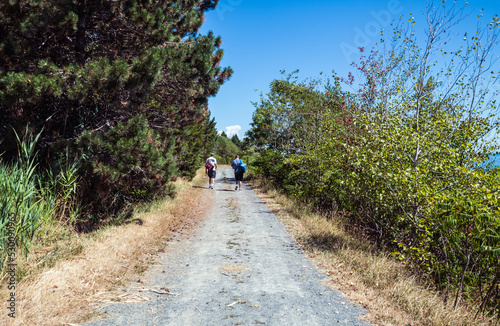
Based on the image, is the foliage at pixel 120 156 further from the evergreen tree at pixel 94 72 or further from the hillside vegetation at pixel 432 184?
the hillside vegetation at pixel 432 184

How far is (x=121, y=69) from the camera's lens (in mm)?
6020

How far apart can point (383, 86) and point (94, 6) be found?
735cm

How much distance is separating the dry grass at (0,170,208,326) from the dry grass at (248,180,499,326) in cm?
331

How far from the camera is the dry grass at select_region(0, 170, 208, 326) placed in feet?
10.8

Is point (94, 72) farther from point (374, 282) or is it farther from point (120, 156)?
point (374, 282)

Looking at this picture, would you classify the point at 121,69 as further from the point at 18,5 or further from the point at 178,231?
the point at 178,231

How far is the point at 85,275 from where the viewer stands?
4254 millimetres

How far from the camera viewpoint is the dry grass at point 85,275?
330 cm

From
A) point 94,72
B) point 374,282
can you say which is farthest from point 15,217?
point 374,282

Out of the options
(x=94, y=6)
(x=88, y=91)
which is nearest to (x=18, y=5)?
(x=94, y=6)

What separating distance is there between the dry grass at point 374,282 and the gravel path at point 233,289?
269 millimetres

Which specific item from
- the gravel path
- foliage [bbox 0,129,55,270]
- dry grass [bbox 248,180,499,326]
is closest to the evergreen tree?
foliage [bbox 0,129,55,270]

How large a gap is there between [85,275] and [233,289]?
6.85 feet

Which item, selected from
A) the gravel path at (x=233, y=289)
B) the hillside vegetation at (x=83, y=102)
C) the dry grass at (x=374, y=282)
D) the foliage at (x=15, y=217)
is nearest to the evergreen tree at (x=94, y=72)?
the hillside vegetation at (x=83, y=102)
